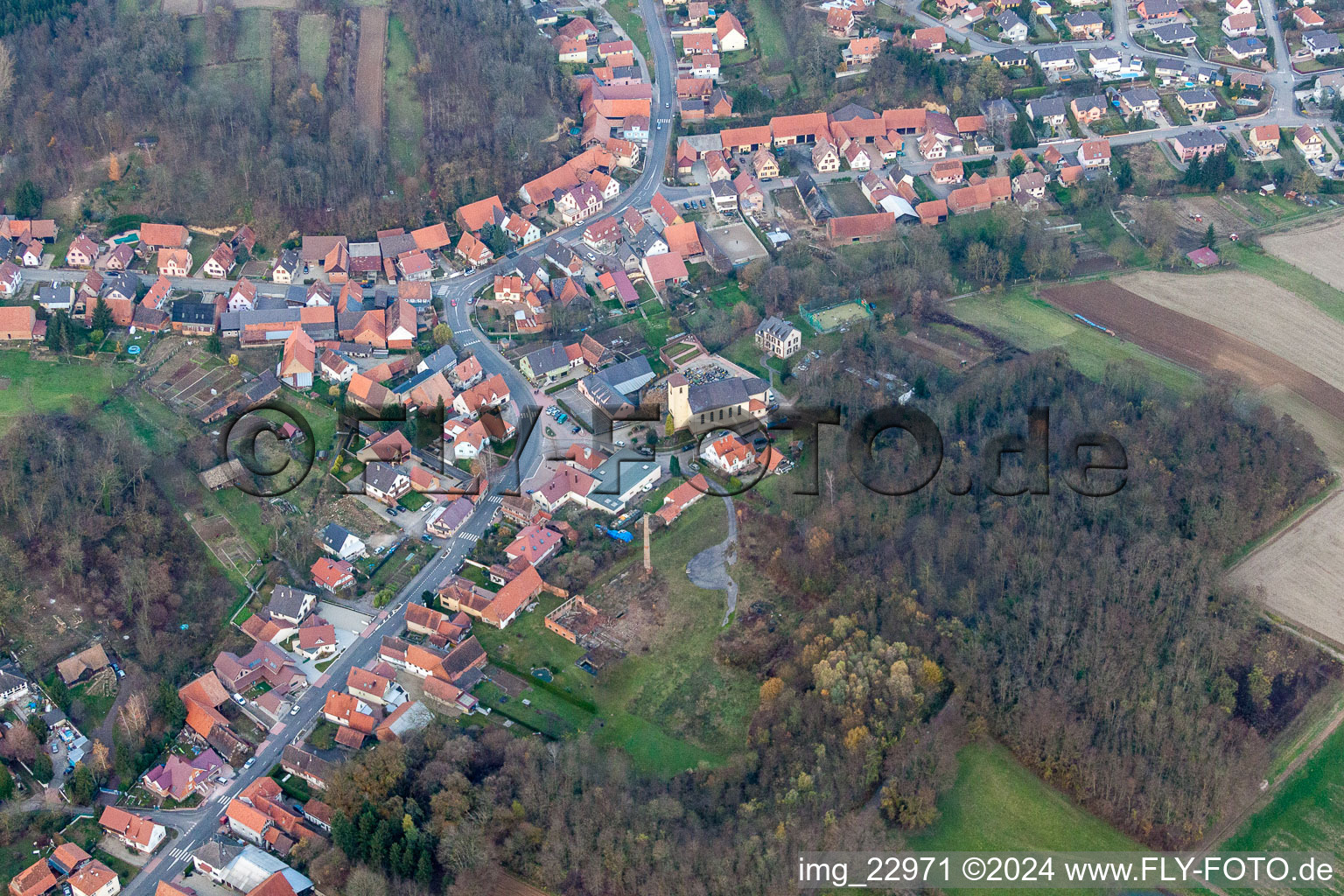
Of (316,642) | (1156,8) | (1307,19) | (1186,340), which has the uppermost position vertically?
(1156,8)

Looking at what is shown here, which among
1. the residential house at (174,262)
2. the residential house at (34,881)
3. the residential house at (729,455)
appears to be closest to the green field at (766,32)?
the residential house at (729,455)

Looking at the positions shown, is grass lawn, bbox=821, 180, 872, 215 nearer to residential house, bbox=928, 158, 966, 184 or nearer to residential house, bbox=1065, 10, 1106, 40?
residential house, bbox=928, 158, 966, 184

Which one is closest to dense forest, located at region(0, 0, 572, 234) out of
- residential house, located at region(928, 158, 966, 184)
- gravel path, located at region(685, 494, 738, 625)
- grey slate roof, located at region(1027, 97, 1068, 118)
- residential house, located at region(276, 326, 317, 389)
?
residential house, located at region(276, 326, 317, 389)

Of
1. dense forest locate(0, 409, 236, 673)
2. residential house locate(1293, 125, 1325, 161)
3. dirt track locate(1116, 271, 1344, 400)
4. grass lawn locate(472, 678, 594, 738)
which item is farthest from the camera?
residential house locate(1293, 125, 1325, 161)

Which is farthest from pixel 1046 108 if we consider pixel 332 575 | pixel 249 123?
pixel 332 575

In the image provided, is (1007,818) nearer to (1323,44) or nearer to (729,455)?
(729,455)

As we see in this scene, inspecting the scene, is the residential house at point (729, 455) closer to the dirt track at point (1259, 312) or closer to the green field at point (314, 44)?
the dirt track at point (1259, 312)
